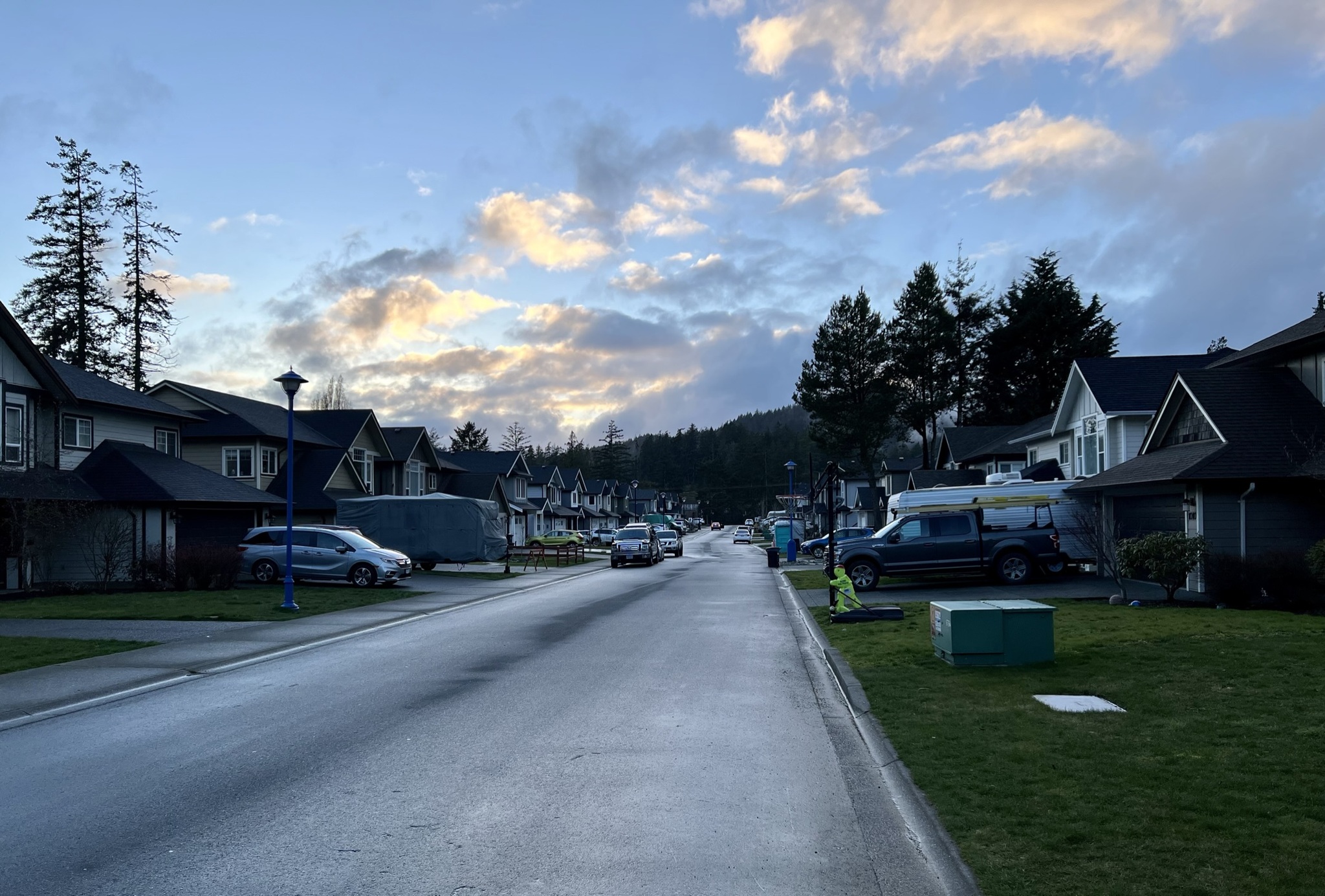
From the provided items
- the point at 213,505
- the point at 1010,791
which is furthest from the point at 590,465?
the point at 1010,791

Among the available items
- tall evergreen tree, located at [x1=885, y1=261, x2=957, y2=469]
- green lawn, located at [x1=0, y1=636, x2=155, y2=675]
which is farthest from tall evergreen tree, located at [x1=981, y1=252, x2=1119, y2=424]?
green lawn, located at [x1=0, y1=636, x2=155, y2=675]

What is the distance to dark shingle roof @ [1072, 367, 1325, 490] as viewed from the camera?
69.4ft

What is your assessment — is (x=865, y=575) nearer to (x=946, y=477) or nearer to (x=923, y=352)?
(x=946, y=477)

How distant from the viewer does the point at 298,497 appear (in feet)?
139

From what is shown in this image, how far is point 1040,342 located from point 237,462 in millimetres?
49594

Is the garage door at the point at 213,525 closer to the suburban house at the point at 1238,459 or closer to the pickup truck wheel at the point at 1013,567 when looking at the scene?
the pickup truck wheel at the point at 1013,567

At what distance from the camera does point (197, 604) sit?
911 inches

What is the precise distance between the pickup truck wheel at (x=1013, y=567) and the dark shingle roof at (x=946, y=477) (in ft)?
74.9

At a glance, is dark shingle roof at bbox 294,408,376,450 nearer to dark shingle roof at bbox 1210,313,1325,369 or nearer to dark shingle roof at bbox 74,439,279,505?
dark shingle roof at bbox 74,439,279,505

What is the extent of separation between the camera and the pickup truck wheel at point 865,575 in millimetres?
27250

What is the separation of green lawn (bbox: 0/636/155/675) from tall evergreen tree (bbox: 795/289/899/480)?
55929mm

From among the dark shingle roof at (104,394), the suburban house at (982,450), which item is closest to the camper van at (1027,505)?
the suburban house at (982,450)

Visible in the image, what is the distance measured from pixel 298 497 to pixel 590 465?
136 metres

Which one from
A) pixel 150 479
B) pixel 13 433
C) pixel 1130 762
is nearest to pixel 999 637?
Result: pixel 1130 762
